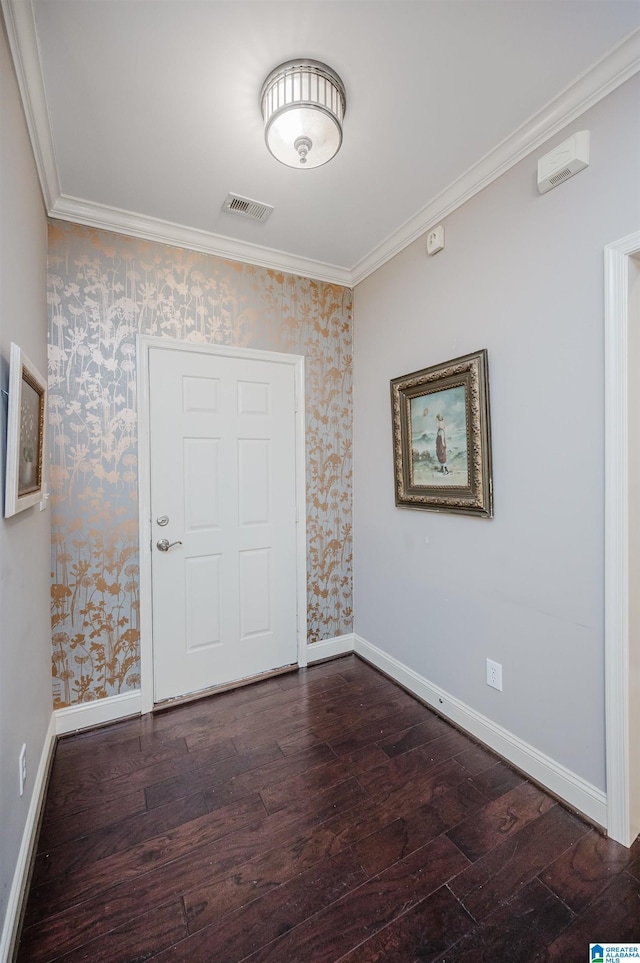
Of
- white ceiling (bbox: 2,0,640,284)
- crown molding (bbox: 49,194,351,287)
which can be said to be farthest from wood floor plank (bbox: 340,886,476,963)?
crown molding (bbox: 49,194,351,287)

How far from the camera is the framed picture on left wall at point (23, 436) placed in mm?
1209

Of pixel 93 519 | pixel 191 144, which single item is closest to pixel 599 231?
pixel 191 144

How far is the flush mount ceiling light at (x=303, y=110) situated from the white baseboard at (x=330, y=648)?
2.73 m

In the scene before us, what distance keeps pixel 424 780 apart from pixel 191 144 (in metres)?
2.92

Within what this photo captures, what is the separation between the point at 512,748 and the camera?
1.83m

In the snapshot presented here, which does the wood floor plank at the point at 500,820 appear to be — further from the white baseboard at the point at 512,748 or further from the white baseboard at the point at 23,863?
the white baseboard at the point at 23,863

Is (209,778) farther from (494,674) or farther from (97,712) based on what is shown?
(494,674)

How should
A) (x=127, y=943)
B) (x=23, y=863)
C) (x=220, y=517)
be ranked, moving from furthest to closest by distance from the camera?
(x=220, y=517)
(x=23, y=863)
(x=127, y=943)

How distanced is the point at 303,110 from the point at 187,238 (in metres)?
1.17

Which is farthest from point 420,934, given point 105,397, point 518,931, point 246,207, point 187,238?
point 187,238

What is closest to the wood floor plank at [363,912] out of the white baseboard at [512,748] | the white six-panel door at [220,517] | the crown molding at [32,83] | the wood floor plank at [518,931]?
the wood floor plank at [518,931]

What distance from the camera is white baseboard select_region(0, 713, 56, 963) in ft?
3.61

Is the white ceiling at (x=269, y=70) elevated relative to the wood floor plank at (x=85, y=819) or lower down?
elevated

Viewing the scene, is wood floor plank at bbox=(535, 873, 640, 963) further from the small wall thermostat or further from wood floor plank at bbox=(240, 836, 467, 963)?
the small wall thermostat
